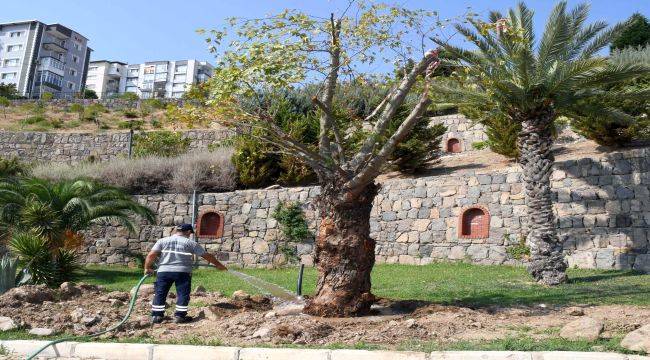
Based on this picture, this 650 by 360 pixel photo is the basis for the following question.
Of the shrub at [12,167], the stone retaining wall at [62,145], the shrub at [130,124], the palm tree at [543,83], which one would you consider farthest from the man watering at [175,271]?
the shrub at [130,124]

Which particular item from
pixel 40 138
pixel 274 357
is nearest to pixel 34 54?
pixel 40 138

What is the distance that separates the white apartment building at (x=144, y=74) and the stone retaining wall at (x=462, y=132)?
80320 mm

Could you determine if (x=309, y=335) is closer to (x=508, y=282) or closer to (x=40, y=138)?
(x=508, y=282)

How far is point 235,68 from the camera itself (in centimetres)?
891

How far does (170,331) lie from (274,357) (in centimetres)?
201

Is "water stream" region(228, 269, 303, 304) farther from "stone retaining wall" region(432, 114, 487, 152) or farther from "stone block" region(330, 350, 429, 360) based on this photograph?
"stone retaining wall" region(432, 114, 487, 152)

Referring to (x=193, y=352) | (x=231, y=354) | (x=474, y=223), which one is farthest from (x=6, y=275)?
(x=474, y=223)

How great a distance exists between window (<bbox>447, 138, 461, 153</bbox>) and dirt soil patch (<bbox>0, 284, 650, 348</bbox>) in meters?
19.9

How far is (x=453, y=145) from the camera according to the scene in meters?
28.2

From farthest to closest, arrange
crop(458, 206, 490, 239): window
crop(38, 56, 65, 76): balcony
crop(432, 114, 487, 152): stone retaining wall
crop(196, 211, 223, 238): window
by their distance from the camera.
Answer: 1. crop(38, 56, 65, 76): balcony
2. crop(432, 114, 487, 152): stone retaining wall
3. crop(196, 211, 223, 238): window
4. crop(458, 206, 490, 239): window

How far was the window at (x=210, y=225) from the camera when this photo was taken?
69.3ft

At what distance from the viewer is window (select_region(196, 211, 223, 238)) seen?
69.3 feet

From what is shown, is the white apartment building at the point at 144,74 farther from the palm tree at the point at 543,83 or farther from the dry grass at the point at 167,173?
the palm tree at the point at 543,83

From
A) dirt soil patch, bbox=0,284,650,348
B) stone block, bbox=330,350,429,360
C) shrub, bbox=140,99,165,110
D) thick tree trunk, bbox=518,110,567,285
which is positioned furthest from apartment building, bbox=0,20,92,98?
stone block, bbox=330,350,429,360
